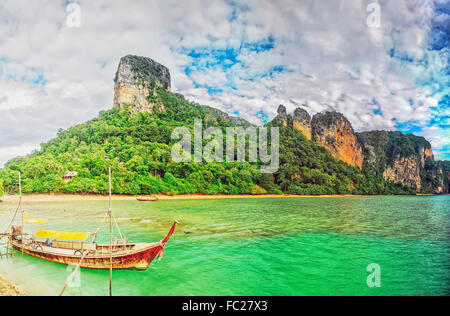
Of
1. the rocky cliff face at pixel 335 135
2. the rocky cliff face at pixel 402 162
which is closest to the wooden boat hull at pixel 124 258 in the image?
the rocky cliff face at pixel 335 135

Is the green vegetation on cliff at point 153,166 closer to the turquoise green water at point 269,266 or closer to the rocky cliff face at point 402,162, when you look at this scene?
the turquoise green water at point 269,266

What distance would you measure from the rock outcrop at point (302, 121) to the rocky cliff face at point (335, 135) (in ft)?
15.9

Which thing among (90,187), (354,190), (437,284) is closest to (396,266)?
(437,284)

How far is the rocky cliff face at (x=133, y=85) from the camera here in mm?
72375

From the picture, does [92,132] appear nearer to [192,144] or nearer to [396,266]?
[192,144]

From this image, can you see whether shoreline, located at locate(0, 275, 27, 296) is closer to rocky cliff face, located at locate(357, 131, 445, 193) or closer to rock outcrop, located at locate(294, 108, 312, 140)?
rock outcrop, located at locate(294, 108, 312, 140)

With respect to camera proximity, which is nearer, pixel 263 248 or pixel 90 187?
pixel 263 248

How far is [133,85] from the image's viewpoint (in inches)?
2901

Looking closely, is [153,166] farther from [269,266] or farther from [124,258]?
[269,266]

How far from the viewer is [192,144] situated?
61469 millimetres

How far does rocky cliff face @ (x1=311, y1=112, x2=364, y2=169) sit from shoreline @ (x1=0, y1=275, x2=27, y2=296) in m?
101

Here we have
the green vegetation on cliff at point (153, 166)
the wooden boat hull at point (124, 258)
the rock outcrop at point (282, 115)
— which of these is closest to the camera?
the wooden boat hull at point (124, 258)
